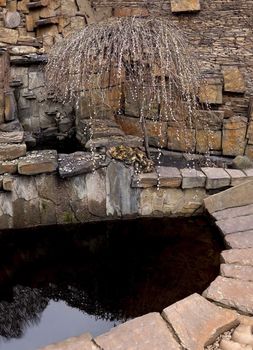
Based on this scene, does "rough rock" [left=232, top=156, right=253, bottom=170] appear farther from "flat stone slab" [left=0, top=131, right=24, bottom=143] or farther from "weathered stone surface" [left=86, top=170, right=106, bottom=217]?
"flat stone slab" [left=0, top=131, right=24, bottom=143]

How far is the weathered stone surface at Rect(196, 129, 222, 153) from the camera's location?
5449 millimetres

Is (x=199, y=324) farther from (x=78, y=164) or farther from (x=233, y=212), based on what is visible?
(x=78, y=164)

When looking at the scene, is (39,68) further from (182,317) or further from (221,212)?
(182,317)

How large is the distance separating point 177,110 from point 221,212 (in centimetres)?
182

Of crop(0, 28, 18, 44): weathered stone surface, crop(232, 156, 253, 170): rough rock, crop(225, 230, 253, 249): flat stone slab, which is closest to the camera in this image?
crop(225, 230, 253, 249): flat stone slab

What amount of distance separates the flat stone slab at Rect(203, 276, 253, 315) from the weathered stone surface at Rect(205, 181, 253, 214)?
1.40 meters

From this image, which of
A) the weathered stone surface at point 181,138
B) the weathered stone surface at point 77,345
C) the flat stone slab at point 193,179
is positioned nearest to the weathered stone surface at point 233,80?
the weathered stone surface at point 181,138

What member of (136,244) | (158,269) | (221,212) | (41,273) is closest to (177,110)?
(221,212)

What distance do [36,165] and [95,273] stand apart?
4.20ft

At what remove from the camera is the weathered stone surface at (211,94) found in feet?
17.9

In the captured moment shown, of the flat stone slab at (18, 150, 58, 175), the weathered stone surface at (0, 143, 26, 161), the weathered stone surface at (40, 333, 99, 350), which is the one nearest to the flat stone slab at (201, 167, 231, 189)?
the flat stone slab at (18, 150, 58, 175)

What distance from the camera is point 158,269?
11.1 feet

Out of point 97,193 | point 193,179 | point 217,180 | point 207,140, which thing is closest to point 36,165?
point 97,193

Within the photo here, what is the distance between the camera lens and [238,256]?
3.22 meters
